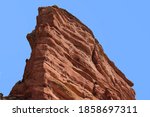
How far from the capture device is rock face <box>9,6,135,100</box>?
5212cm

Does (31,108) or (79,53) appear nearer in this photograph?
(31,108)

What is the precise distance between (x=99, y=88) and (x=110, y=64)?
31.1 ft

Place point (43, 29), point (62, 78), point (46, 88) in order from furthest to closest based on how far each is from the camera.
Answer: point (43, 29) → point (62, 78) → point (46, 88)

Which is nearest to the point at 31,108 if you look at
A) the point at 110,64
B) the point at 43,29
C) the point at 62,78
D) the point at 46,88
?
the point at 46,88

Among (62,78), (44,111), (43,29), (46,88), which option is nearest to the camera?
(44,111)

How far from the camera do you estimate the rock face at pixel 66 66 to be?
52.1 meters

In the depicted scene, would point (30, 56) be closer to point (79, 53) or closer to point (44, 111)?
point (79, 53)

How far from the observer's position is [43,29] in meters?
58.2

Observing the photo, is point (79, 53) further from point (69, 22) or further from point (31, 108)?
point (31, 108)

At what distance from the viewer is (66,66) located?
5653cm

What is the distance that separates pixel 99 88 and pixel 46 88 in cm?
1042

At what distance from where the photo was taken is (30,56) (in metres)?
56.6

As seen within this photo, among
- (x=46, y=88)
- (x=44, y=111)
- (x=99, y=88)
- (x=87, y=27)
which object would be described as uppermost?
(x=87, y=27)

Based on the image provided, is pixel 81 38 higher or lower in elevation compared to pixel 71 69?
higher
